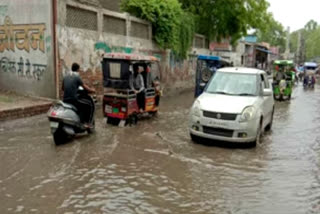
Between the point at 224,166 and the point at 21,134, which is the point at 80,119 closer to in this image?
the point at 21,134

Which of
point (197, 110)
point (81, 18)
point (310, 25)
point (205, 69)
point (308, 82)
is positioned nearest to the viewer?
point (197, 110)

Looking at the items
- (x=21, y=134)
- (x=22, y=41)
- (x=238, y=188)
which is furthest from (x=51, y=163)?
(x=22, y=41)

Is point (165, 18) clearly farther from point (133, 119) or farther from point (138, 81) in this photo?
point (133, 119)

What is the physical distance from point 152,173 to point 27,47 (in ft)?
26.9

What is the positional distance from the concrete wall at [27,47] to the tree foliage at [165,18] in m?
6.06

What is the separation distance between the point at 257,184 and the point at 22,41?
32.5 feet

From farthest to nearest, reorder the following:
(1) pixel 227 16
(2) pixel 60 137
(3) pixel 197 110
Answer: (1) pixel 227 16
(3) pixel 197 110
(2) pixel 60 137

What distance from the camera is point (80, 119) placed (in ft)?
29.4

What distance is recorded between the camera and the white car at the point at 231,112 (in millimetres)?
8133

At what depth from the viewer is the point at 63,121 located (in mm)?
8047

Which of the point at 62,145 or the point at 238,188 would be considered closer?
the point at 238,188

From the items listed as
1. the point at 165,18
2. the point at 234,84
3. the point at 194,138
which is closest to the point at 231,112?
the point at 194,138

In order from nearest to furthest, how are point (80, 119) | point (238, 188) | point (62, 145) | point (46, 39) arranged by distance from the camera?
point (238, 188) < point (62, 145) < point (80, 119) < point (46, 39)

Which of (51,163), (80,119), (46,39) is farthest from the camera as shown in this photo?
(46,39)
